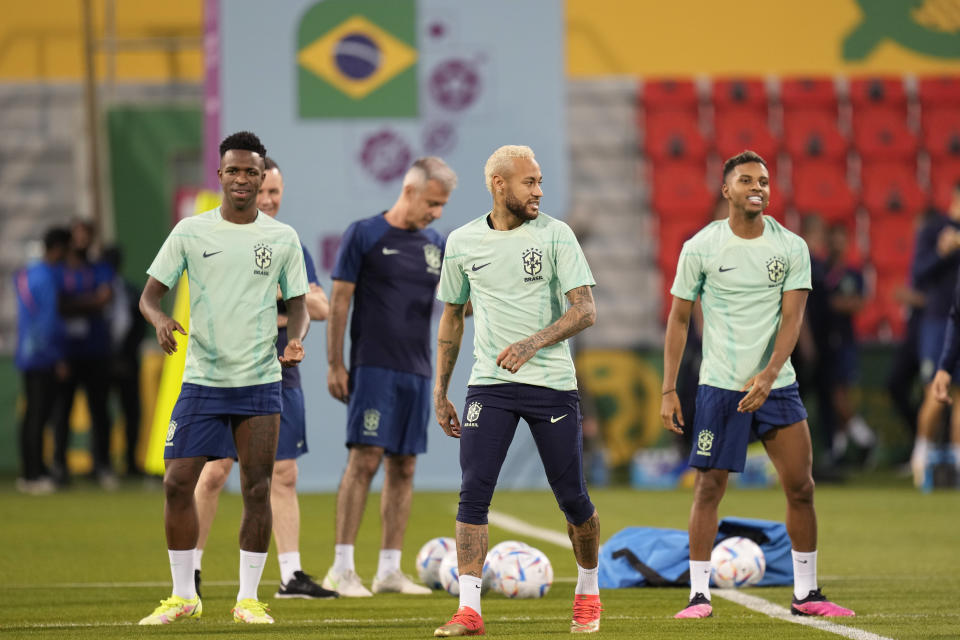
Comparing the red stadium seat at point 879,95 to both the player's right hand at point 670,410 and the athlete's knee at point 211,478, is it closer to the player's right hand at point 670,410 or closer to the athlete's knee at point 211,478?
the player's right hand at point 670,410

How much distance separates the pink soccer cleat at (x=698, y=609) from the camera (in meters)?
6.81

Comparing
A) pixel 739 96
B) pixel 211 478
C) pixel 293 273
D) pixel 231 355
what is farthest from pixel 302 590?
pixel 739 96

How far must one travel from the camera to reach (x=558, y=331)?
6.13 meters

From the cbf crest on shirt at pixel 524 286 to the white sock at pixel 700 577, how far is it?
125cm

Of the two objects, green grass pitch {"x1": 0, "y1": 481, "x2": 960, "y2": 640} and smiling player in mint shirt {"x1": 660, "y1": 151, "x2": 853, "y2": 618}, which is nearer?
green grass pitch {"x1": 0, "y1": 481, "x2": 960, "y2": 640}

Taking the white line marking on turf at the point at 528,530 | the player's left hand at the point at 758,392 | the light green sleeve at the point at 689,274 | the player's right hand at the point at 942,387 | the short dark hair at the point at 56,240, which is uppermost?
the short dark hair at the point at 56,240

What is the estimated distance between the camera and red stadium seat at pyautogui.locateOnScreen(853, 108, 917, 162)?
20.6 m

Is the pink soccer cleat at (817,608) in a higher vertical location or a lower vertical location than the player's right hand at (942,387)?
lower

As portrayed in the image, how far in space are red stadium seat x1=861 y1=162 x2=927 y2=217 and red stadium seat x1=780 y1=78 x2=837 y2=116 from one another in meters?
0.99

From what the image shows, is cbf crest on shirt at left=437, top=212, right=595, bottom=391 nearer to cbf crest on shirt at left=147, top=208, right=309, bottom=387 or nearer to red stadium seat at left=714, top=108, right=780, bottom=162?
cbf crest on shirt at left=147, top=208, right=309, bottom=387

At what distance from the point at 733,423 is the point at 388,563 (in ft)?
7.12

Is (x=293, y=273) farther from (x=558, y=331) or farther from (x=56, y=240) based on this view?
(x=56, y=240)

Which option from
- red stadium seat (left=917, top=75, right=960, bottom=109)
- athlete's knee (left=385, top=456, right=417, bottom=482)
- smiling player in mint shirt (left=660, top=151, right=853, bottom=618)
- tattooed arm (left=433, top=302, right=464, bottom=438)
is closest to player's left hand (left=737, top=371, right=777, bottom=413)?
A: smiling player in mint shirt (left=660, top=151, right=853, bottom=618)

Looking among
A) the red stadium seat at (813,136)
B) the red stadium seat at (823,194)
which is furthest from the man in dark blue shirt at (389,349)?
the red stadium seat at (813,136)
